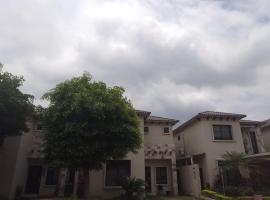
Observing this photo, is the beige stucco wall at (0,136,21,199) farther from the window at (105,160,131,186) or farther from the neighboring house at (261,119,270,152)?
the neighboring house at (261,119,270,152)

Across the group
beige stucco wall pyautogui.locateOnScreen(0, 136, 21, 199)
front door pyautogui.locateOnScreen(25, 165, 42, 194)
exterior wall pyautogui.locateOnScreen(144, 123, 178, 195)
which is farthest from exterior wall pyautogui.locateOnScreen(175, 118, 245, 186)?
beige stucco wall pyautogui.locateOnScreen(0, 136, 21, 199)

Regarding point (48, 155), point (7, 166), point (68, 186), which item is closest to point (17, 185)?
point (7, 166)

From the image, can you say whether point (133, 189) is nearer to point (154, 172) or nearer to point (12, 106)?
point (154, 172)

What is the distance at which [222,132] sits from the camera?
22.4 meters

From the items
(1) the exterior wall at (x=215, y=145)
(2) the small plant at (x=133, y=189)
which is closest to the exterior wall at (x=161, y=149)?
(1) the exterior wall at (x=215, y=145)

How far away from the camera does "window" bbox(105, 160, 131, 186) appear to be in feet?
64.6

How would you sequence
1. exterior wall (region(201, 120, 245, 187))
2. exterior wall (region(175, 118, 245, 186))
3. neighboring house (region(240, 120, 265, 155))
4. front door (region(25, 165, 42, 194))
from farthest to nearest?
1. neighboring house (region(240, 120, 265, 155))
2. exterior wall (region(175, 118, 245, 186))
3. exterior wall (region(201, 120, 245, 187))
4. front door (region(25, 165, 42, 194))

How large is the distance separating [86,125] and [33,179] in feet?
32.2

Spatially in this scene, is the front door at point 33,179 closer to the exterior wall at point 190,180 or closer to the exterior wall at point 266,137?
the exterior wall at point 190,180

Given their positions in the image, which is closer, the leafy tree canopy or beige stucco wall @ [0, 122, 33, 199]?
the leafy tree canopy

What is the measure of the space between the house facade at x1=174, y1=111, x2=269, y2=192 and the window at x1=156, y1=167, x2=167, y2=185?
196 cm

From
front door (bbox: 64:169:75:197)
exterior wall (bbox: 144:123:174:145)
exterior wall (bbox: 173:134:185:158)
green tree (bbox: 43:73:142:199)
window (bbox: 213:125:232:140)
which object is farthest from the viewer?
exterior wall (bbox: 173:134:185:158)

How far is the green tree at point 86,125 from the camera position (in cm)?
1468

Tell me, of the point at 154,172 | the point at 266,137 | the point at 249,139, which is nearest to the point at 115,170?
the point at 154,172
